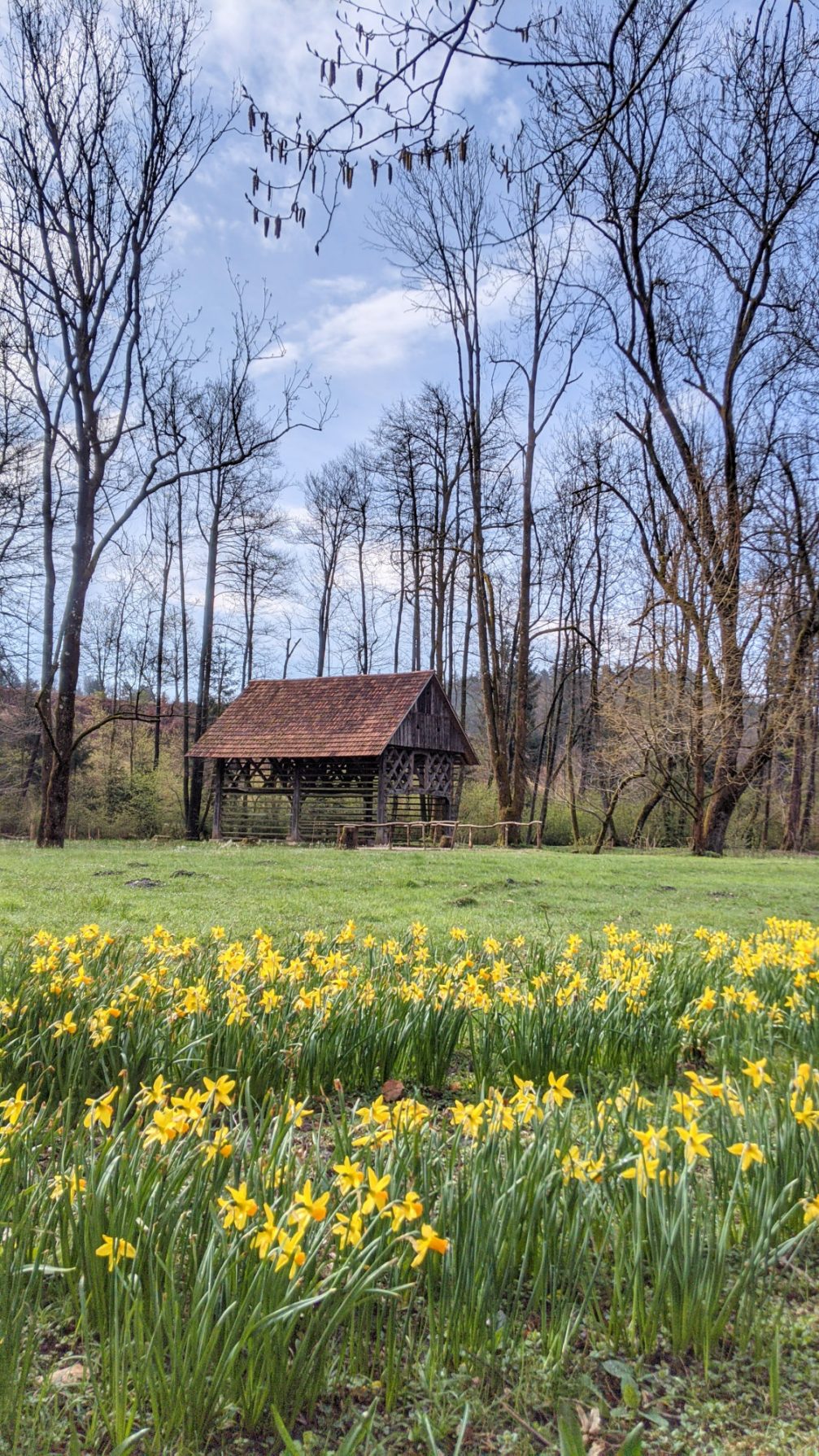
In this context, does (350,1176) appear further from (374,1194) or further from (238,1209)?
(238,1209)

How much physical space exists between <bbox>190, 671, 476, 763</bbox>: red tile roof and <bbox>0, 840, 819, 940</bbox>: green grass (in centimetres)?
912

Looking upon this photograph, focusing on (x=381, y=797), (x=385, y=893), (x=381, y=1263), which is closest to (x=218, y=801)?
(x=381, y=797)

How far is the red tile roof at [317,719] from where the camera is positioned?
26172mm

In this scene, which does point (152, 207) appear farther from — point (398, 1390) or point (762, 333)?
point (398, 1390)

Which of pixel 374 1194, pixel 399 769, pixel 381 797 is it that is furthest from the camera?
pixel 399 769

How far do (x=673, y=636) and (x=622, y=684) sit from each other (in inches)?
60.3

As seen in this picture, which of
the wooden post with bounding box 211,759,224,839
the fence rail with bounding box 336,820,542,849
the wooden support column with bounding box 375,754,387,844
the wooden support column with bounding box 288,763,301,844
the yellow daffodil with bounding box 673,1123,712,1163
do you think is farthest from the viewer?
the wooden post with bounding box 211,759,224,839

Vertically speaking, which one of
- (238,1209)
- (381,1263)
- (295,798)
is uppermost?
(295,798)

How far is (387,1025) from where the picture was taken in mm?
3643

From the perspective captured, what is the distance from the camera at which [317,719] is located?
27703 mm

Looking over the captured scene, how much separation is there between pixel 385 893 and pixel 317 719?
1746 cm

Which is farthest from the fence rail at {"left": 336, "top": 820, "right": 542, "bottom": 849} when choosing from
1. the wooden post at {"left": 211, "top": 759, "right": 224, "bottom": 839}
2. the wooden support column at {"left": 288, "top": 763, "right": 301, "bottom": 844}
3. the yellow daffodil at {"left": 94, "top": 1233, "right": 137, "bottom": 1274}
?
the yellow daffodil at {"left": 94, "top": 1233, "right": 137, "bottom": 1274}

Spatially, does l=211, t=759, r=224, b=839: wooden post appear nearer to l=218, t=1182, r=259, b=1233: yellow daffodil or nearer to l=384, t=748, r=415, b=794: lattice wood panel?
l=384, t=748, r=415, b=794: lattice wood panel

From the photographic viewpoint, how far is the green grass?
7973 millimetres
